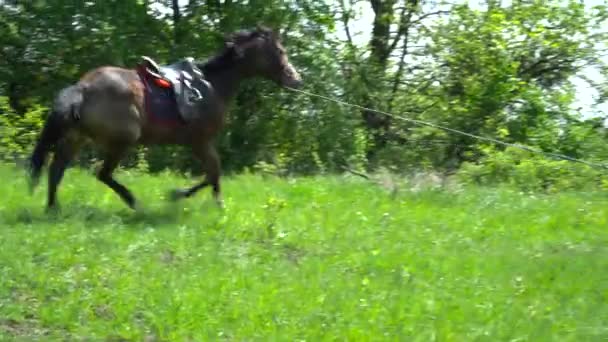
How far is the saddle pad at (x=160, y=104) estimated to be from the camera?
11.5 m

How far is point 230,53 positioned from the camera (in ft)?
40.8

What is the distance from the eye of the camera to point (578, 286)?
914cm

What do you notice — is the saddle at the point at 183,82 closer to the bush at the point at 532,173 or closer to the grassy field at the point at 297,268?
the grassy field at the point at 297,268

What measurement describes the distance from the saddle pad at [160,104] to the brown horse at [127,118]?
66 mm

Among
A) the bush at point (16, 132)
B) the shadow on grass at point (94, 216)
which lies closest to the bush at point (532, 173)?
the shadow on grass at point (94, 216)

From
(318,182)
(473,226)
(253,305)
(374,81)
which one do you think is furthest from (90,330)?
(374,81)

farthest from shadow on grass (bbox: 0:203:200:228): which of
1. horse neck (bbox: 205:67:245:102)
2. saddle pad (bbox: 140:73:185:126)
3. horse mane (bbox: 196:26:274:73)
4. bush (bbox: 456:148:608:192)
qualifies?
bush (bbox: 456:148:608:192)

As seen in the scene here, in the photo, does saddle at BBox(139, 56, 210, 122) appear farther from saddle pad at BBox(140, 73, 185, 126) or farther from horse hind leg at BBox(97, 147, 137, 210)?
horse hind leg at BBox(97, 147, 137, 210)

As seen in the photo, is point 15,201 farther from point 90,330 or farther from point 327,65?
point 327,65

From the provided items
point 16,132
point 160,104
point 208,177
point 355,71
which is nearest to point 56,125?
point 160,104

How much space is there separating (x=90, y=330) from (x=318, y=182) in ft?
22.6

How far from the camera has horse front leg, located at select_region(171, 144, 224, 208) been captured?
11.9 m

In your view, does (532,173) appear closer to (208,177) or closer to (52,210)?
(208,177)

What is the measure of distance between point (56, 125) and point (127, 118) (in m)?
0.74
